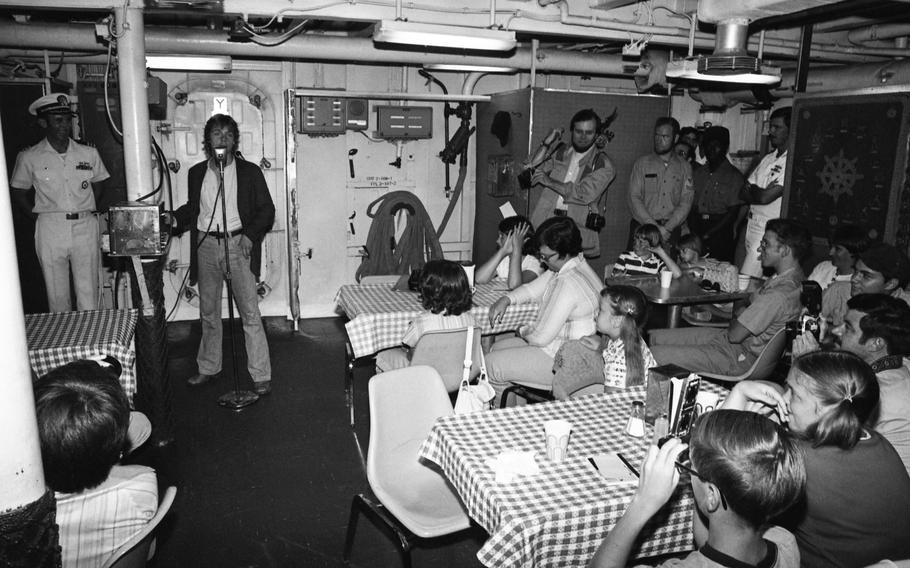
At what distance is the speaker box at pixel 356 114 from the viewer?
7.34 meters

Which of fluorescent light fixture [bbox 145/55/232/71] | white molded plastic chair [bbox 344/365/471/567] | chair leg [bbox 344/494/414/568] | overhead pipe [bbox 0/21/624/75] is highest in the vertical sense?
overhead pipe [bbox 0/21/624/75]

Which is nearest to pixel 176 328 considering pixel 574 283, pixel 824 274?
pixel 574 283

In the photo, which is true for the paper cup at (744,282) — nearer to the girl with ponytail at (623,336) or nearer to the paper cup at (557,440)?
the girl with ponytail at (623,336)

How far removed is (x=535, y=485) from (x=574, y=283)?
1968 millimetres

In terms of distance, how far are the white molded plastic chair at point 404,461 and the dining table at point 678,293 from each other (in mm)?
2405

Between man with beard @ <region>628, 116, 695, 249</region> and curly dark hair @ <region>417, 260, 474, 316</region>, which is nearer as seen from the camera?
curly dark hair @ <region>417, 260, 474, 316</region>

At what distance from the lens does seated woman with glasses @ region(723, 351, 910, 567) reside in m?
2.10

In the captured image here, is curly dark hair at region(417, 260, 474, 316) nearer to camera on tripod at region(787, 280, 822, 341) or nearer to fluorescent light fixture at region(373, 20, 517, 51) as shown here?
fluorescent light fixture at region(373, 20, 517, 51)

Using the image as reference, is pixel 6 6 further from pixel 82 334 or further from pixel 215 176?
pixel 82 334

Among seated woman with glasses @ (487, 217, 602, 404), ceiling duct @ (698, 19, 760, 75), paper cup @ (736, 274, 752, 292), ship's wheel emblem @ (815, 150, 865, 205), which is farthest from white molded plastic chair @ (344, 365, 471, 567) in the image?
ship's wheel emblem @ (815, 150, 865, 205)

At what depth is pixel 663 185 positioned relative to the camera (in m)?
7.21

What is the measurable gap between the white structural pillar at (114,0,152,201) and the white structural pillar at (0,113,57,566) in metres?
3.17

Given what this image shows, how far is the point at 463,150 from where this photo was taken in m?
8.05

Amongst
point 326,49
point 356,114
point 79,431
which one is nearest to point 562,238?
point 79,431
